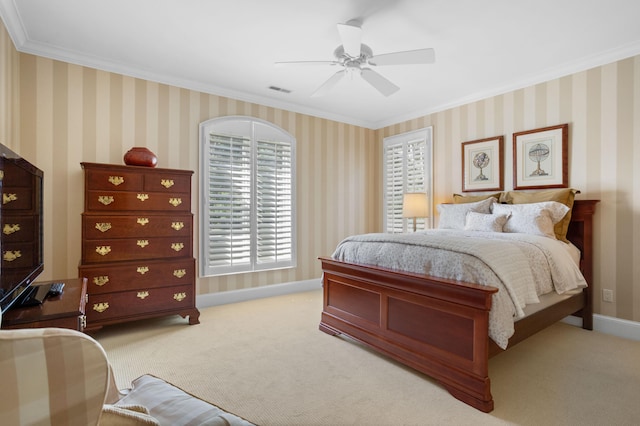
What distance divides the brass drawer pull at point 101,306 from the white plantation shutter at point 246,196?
43.8 inches

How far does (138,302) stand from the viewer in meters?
2.99

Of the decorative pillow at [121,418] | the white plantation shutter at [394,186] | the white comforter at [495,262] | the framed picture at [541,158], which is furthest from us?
the white plantation shutter at [394,186]

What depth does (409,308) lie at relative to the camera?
2320mm

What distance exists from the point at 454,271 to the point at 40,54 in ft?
13.3

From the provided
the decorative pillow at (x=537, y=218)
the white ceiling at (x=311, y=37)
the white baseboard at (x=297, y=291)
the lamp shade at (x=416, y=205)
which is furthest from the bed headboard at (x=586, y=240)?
the lamp shade at (x=416, y=205)

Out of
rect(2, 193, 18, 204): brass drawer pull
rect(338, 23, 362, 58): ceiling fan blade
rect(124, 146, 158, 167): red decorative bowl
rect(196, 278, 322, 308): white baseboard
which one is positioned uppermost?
rect(338, 23, 362, 58): ceiling fan blade

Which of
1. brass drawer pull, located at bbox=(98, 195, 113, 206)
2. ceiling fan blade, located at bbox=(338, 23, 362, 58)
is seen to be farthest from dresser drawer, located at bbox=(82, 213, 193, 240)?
ceiling fan blade, located at bbox=(338, 23, 362, 58)

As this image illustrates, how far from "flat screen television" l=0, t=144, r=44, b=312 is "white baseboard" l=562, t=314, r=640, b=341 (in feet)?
14.4

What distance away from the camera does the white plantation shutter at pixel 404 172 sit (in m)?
4.69

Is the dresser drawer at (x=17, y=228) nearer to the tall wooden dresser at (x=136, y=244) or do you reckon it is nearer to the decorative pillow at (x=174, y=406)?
the tall wooden dresser at (x=136, y=244)

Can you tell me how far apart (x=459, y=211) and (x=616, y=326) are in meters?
1.74

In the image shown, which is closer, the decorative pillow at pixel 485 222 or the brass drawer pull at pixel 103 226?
the brass drawer pull at pixel 103 226

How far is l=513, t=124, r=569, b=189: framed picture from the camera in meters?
3.38

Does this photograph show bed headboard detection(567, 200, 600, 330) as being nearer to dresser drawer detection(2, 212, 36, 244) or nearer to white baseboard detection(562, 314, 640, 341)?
white baseboard detection(562, 314, 640, 341)
